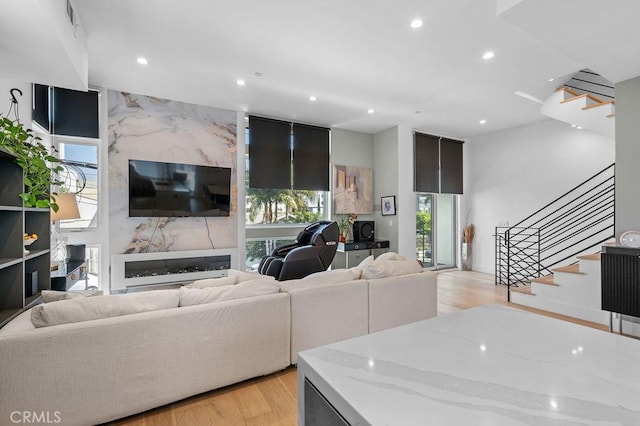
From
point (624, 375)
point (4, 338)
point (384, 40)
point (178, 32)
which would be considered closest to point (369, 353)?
point (624, 375)

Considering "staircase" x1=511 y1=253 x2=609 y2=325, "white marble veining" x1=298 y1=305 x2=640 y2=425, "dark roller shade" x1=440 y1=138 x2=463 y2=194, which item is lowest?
"staircase" x1=511 y1=253 x2=609 y2=325

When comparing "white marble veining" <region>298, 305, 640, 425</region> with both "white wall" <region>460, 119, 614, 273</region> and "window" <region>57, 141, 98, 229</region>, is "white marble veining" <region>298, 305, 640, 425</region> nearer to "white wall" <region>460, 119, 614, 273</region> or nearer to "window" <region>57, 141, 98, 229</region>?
"window" <region>57, 141, 98, 229</region>

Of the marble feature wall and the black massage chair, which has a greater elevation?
the marble feature wall

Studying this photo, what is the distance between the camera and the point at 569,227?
5234 millimetres

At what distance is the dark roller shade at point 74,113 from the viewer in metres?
4.05

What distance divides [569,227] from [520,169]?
4.56 ft

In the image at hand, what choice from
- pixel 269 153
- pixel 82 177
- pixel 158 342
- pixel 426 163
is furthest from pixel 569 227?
pixel 82 177

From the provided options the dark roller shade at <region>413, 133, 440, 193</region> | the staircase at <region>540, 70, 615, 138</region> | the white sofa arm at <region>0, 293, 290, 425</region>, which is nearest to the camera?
the white sofa arm at <region>0, 293, 290, 425</region>

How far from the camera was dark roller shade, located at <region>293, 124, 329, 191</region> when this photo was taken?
5.74m

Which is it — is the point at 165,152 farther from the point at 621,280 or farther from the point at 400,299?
the point at 621,280

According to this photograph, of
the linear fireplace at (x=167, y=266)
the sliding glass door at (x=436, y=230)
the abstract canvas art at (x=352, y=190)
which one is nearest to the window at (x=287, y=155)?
the abstract canvas art at (x=352, y=190)

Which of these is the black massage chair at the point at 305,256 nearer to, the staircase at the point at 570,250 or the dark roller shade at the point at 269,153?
the dark roller shade at the point at 269,153

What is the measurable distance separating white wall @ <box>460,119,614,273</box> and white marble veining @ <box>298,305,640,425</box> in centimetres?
555

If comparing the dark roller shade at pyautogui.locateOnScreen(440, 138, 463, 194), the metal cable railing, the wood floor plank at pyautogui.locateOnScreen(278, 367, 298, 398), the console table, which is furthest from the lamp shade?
the dark roller shade at pyautogui.locateOnScreen(440, 138, 463, 194)
